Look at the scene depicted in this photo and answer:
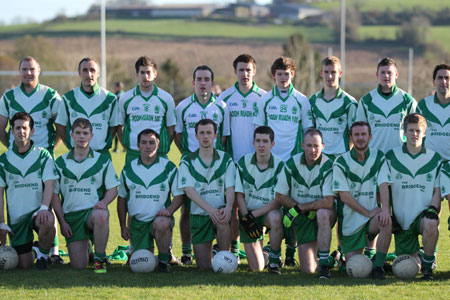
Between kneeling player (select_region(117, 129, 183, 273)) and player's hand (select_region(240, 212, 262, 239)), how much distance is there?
66 centimetres

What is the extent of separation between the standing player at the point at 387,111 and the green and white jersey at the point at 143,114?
1974mm

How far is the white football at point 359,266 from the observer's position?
572 cm

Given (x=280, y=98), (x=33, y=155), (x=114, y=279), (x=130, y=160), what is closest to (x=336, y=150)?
(x=280, y=98)

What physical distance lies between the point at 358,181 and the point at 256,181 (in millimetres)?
943

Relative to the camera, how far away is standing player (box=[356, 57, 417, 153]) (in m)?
6.47

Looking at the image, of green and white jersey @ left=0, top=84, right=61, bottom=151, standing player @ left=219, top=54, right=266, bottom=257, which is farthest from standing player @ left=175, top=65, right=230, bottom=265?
green and white jersey @ left=0, top=84, right=61, bottom=151

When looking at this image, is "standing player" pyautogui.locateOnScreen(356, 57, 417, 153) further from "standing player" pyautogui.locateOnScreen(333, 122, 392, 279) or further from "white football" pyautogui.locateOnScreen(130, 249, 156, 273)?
"white football" pyautogui.locateOnScreen(130, 249, 156, 273)

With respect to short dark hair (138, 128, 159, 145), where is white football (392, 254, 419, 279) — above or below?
below

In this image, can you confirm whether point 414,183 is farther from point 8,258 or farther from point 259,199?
point 8,258

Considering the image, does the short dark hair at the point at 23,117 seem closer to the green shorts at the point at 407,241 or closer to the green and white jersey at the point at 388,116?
the green and white jersey at the point at 388,116

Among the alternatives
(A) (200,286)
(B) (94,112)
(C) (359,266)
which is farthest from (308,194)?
(B) (94,112)

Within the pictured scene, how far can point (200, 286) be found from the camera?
17.8ft

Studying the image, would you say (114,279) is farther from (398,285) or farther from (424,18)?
(424,18)

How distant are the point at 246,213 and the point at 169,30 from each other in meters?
64.1
